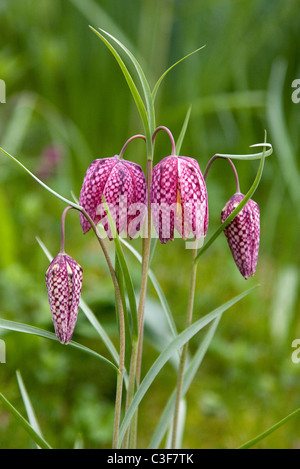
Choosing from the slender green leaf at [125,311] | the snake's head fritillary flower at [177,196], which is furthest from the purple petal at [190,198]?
the slender green leaf at [125,311]

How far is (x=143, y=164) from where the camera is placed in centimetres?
246

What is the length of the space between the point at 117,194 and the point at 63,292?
0.15 meters

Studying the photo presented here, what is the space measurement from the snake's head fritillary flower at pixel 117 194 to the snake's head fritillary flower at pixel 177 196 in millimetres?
24

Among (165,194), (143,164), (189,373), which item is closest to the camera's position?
(165,194)

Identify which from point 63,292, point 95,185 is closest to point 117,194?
point 95,185

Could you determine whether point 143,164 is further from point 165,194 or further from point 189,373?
point 165,194

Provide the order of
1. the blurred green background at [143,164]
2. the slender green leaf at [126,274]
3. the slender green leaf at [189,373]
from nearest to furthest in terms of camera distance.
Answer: the slender green leaf at [126,274] < the slender green leaf at [189,373] < the blurred green background at [143,164]

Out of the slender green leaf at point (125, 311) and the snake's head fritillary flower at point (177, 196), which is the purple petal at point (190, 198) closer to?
the snake's head fritillary flower at point (177, 196)

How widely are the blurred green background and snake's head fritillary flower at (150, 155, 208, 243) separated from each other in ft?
1.26

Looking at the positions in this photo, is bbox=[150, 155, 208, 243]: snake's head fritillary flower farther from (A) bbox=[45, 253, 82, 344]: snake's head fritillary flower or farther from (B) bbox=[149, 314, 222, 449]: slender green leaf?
(B) bbox=[149, 314, 222, 449]: slender green leaf

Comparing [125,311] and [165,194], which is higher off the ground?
[165,194]

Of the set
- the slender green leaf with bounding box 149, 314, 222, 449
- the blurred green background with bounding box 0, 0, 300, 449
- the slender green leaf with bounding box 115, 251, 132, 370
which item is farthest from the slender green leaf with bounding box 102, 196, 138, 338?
the blurred green background with bounding box 0, 0, 300, 449

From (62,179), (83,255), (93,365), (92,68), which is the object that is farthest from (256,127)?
(93,365)

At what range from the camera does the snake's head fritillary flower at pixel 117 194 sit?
0.73 metres
